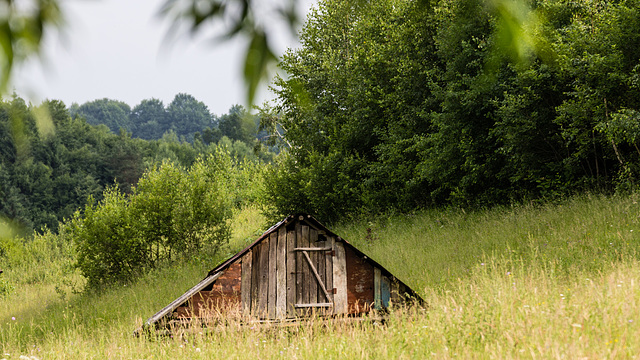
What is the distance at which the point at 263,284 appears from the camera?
25.2 feet

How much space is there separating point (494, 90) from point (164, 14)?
15.1m

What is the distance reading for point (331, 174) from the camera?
73.0 ft

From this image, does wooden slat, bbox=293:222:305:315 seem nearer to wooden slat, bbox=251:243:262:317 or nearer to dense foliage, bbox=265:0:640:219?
wooden slat, bbox=251:243:262:317

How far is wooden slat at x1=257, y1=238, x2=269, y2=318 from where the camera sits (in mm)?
7617

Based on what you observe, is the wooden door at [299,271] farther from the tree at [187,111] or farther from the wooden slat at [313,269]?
the tree at [187,111]

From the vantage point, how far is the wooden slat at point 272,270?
7.70 meters

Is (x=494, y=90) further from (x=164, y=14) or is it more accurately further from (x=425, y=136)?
(x=164, y=14)

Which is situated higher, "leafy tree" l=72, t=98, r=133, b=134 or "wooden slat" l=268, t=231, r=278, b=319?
"leafy tree" l=72, t=98, r=133, b=134

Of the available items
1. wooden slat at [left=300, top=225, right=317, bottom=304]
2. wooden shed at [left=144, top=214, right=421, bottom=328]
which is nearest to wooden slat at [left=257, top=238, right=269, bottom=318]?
wooden shed at [left=144, top=214, right=421, bottom=328]

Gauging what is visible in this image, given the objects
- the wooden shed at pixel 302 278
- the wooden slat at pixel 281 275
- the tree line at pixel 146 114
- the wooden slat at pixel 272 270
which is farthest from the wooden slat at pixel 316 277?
the tree line at pixel 146 114

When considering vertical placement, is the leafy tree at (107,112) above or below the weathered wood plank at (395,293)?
above

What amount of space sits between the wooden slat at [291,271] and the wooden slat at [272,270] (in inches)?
8.6

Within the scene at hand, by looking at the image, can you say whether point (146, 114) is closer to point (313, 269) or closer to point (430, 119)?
point (313, 269)

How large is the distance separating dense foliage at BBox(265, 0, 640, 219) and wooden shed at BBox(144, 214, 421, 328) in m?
3.32
